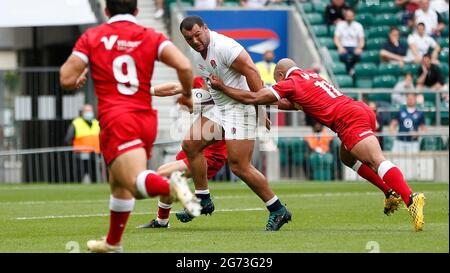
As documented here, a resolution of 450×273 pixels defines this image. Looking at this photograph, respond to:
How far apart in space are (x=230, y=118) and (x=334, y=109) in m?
1.15

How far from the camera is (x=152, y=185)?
9.48 m

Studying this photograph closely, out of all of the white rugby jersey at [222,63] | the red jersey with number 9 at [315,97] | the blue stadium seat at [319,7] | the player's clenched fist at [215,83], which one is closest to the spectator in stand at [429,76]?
the blue stadium seat at [319,7]

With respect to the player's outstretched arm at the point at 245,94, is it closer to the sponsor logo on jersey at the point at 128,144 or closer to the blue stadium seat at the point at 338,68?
the sponsor logo on jersey at the point at 128,144

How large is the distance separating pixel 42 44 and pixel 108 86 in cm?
2210

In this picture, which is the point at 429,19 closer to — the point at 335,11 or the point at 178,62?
the point at 335,11

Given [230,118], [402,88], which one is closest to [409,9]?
[402,88]

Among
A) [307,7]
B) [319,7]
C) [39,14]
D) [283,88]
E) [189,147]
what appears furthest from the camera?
[319,7]

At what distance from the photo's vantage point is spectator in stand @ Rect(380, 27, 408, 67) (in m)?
29.1

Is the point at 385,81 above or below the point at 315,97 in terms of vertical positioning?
below

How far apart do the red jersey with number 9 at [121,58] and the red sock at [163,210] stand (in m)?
3.42

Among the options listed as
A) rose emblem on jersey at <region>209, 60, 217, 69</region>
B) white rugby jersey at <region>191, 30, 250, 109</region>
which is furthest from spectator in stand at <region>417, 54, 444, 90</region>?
rose emblem on jersey at <region>209, 60, 217, 69</region>

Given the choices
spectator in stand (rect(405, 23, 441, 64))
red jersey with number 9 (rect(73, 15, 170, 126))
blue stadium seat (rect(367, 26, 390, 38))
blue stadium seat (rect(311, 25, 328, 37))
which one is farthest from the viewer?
blue stadium seat (rect(367, 26, 390, 38))

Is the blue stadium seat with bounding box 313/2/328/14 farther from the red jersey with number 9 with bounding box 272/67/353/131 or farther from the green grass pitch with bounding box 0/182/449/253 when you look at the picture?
the red jersey with number 9 with bounding box 272/67/353/131
